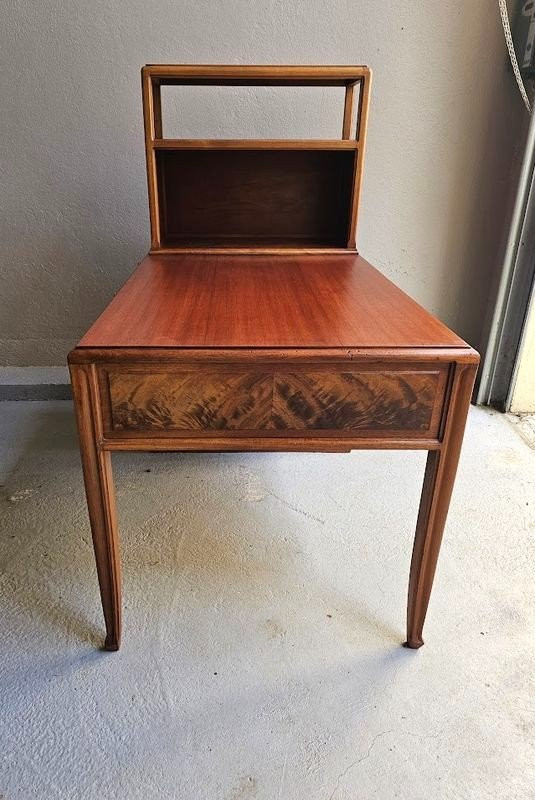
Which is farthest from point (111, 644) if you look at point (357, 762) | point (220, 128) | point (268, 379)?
point (220, 128)

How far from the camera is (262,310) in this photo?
3.19 feet

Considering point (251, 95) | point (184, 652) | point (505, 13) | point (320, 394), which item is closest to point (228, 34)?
point (251, 95)

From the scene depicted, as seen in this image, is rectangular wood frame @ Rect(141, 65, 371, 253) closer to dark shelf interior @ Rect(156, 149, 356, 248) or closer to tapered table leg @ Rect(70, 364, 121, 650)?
dark shelf interior @ Rect(156, 149, 356, 248)

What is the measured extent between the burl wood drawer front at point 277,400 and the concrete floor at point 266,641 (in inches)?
17.9

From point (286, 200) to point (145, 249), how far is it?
590 millimetres

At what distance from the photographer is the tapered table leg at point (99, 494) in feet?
2.67

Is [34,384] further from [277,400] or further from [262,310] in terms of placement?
[277,400]

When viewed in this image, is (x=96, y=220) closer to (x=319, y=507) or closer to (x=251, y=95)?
(x=251, y=95)

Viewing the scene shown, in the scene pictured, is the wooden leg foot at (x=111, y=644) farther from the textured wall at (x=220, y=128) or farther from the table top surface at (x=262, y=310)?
the textured wall at (x=220, y=128)

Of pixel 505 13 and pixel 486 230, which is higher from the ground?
pixel 505 13

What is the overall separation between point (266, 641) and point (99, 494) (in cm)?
43

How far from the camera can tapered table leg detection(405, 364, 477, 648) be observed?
0.84m

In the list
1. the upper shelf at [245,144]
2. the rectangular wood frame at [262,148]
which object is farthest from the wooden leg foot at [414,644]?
the upper shelf at [245,144]

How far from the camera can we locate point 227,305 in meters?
1.00
